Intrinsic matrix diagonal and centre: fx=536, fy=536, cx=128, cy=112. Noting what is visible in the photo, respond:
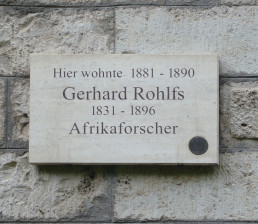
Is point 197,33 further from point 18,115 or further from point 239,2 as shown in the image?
point 18,115

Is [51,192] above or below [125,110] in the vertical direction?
below

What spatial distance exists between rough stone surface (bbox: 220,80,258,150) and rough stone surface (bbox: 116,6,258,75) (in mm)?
63

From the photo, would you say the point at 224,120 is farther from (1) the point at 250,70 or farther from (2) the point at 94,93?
(2) the point at 94,93

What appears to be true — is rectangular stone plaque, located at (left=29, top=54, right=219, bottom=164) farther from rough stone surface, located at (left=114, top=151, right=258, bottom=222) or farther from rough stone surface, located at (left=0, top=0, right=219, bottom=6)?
rough stone surface, located at (left=0, top=0, right=219, bottom=6)

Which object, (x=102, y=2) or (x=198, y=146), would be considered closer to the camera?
(x=198, y=146)

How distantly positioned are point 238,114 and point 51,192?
76 centimetres

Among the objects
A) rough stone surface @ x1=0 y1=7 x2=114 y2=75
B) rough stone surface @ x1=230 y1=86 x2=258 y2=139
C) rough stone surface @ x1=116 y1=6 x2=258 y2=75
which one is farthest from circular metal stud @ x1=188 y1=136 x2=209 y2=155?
rough stone surface @ x1=0 y1=7 x2=114 y2=75

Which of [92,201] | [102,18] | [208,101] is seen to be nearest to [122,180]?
[92,201]

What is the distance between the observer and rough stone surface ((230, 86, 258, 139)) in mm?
2002

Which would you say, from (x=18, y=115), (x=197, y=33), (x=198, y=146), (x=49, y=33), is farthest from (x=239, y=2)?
(x=18, y=115)

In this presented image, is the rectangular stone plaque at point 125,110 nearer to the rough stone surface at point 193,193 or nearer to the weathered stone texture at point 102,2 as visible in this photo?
the rough stone surface at point 193,193

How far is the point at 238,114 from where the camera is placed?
2.00m

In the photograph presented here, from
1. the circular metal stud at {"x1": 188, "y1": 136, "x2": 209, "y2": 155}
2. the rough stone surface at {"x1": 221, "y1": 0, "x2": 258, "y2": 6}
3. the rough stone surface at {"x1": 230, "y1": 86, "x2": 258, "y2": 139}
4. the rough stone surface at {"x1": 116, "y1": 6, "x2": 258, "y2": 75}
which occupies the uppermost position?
the rough stone surface at {"x1": 221, "y1": 0, "x2": 258, "y2": 6}

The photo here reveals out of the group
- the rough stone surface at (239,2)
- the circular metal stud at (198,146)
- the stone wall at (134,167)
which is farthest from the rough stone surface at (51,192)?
the rough stone surface at (239,2)
